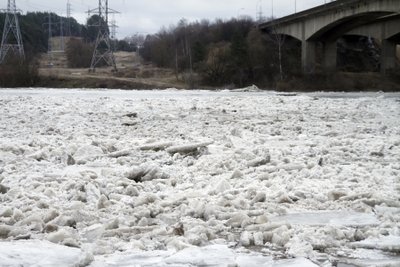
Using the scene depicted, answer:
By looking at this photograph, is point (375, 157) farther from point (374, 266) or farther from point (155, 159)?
point (374, 266)

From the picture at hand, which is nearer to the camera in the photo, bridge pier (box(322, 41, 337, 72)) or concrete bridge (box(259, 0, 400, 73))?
concrete bridge (box(259, 0, 400, 73))

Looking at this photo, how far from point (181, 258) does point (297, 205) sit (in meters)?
2.21

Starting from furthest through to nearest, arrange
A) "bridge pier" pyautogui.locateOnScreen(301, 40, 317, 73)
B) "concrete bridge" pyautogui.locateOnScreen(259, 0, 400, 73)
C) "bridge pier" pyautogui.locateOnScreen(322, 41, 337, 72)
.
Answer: "bridge pier" pyautogui.locateOnScreen(322, 41, 337, 72)
"bridge pier" pyautogui.locateOnScreen(301, 40, 317, 73)
"concrete bridge" pyautogui.locateOnScreen(259, 0, 400, 73)

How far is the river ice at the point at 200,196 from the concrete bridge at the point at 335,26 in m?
40.5

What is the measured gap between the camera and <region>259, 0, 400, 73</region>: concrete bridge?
1949 inches

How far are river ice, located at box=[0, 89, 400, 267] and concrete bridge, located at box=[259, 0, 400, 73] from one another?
4053 centimetres

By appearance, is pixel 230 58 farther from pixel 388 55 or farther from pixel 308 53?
pixel 388 55

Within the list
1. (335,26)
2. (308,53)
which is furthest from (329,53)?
(335,26)

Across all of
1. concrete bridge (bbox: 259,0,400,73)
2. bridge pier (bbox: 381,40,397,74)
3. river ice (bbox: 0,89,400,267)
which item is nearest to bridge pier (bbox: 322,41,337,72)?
concrete bridge (bbox: 259,0,400,73)

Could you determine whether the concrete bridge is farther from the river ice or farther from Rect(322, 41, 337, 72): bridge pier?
the river ice

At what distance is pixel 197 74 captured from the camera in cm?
5478

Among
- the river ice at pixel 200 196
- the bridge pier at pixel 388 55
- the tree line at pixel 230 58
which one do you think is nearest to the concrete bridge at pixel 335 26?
the bridge pier at pixel 388 55

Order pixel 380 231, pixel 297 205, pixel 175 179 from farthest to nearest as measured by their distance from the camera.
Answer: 1. pixel 175 179
2. pixel 297 205
3. pixel 380 231

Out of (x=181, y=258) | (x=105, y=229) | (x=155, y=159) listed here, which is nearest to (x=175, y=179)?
(x=155, y=159)
